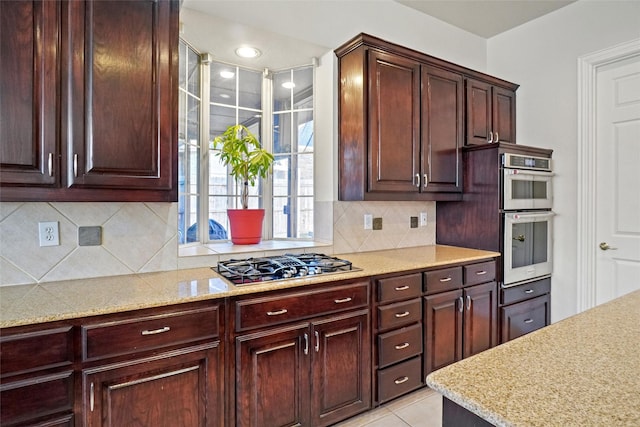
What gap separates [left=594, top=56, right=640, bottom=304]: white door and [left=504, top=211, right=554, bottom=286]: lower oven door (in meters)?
0.34

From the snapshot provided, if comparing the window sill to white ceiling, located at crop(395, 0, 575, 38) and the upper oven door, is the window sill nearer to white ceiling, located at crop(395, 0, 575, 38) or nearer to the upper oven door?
Result: the upper oven door

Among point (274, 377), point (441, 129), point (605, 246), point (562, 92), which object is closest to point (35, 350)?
point (274, 377)

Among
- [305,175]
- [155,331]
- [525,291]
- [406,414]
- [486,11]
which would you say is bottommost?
[406,414]

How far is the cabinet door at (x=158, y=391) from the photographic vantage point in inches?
52.5

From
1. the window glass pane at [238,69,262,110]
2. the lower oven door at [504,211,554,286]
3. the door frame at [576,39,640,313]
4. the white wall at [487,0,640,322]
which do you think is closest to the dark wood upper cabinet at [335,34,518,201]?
the lower oven door at [504,211,554,286]

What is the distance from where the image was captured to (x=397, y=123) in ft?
8.06

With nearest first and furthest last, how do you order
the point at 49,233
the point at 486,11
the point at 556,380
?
the point at 556,380 → the point at 49,233 → the point at 486,11

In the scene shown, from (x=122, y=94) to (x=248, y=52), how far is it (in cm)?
123

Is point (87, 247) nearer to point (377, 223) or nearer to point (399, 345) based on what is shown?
point (399, 345)

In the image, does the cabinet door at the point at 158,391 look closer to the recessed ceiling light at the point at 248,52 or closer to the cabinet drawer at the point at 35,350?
the cabinet drawer at the point at 35,350

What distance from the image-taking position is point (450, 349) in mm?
2387

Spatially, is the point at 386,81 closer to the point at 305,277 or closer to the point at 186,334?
the point at 305,277

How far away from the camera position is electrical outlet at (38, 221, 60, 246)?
168 cm

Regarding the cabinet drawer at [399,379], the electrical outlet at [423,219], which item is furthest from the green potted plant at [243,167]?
the electrical outlet at [423,219]
